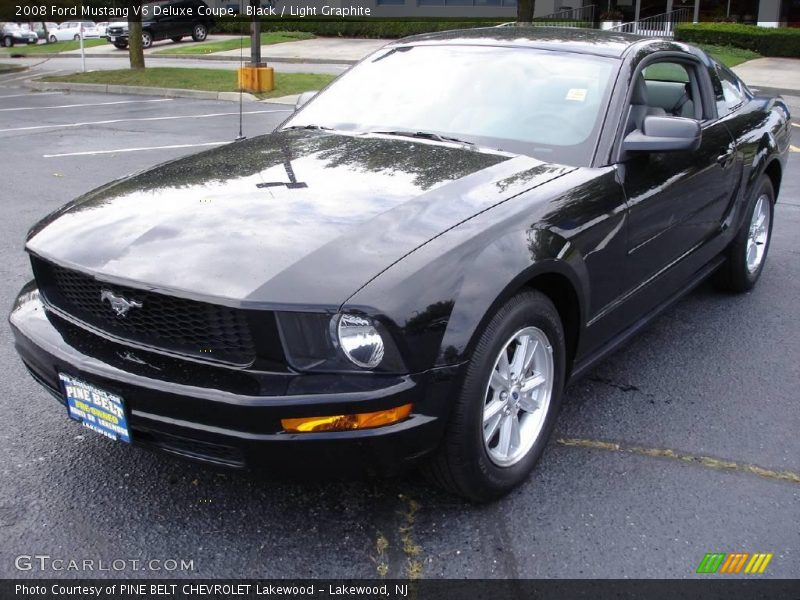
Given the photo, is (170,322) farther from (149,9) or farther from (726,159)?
(149,9)

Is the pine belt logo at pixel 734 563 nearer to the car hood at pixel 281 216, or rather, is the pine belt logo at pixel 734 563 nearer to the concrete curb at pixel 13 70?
the car hood at pixel 281 216

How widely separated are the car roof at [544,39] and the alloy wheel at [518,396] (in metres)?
1.67

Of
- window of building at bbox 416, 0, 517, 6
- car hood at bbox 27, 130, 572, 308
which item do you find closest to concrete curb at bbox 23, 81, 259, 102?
car hood at bbox 27, 130, 572, 308

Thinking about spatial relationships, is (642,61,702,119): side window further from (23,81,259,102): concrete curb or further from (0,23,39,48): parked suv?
(0,23,39,48): parked suv

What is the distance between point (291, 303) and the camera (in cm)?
234

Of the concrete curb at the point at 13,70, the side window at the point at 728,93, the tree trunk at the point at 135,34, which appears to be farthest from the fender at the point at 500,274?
the concrete curb at the point at 13,70

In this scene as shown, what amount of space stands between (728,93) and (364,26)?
29.6m

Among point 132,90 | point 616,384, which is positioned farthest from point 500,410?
point 132,90

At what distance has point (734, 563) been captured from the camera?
2637 millimetres

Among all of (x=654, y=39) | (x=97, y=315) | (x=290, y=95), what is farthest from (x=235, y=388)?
(x=290, y=95)

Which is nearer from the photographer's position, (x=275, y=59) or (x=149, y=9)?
(x=275, y=59)

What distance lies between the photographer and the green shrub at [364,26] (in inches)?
1233

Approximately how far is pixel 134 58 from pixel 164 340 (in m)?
18.8

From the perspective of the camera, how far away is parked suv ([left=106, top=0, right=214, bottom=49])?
3119 centimetres
